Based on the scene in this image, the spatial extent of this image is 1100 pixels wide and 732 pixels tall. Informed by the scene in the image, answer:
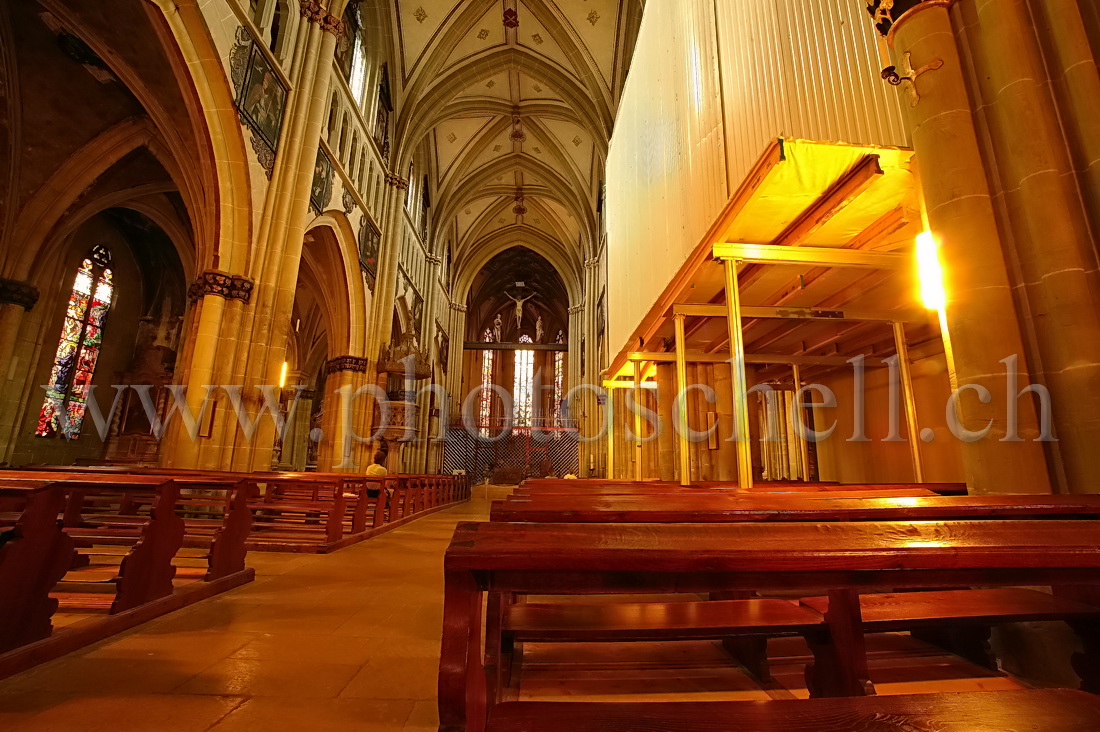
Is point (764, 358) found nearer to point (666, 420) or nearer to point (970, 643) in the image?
point (666, 420)

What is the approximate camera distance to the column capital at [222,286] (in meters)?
6.52

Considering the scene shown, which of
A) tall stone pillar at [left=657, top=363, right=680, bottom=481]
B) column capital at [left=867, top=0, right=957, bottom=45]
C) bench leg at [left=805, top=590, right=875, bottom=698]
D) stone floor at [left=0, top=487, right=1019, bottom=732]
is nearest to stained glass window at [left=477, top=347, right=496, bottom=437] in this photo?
tall stone pillar at [left=657, top=363, right=680, bottom=481]

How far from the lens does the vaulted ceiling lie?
505 inches

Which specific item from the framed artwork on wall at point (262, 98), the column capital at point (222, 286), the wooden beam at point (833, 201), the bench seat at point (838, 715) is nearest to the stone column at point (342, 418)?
the column capital at point (222, 286)

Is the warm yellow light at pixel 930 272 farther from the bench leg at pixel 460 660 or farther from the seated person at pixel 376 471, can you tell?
the seated person at pixel 376 471

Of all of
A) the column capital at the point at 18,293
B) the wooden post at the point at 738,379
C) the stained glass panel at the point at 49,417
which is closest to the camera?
the wooden post at the point at 738,379

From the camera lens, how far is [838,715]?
79 centimetres

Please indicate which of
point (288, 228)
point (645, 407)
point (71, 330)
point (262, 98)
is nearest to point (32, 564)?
point (288, 228)

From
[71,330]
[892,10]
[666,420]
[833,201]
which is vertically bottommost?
[666,420]

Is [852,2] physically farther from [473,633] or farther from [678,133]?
[473,633]

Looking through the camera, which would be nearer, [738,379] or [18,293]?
[738,379]

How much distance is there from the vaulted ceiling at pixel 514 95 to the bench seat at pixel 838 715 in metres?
14.3

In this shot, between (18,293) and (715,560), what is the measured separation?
12.5 metres

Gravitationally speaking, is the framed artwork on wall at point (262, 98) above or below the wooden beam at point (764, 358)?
above
